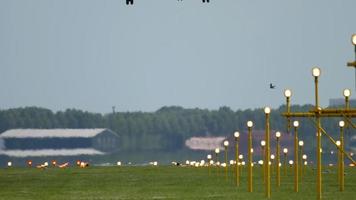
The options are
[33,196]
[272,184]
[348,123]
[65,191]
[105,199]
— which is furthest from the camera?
[272,184]

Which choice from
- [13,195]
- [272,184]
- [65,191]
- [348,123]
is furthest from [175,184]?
[348,123]

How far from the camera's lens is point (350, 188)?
85812mm

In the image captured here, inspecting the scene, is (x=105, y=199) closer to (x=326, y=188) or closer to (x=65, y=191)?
(x=65, y=191)

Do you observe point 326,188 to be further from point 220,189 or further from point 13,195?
point 13,195

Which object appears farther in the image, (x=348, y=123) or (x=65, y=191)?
(x=65, y=191)

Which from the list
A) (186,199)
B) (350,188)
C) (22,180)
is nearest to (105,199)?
(186,199)

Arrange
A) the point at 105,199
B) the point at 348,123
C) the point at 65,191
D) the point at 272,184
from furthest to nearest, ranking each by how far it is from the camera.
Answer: the point at 272,184, the point at 65,191, the point at 105,199, the point at 348,123

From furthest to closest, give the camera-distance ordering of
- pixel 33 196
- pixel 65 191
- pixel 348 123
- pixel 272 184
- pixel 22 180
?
pixel 22 180 < pixel 272 184 < pixel 65 191 < pixel 33 196 < pixel 348 123

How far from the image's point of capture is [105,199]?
71062 millimetres

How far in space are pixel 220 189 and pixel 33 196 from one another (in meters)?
13.4

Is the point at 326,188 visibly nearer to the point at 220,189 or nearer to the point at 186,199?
the point at 220,189

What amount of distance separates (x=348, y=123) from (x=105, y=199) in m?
13.0

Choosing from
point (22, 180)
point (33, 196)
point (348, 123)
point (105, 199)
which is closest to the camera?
point (348, 123)

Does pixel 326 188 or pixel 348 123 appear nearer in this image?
pixel 348 123
